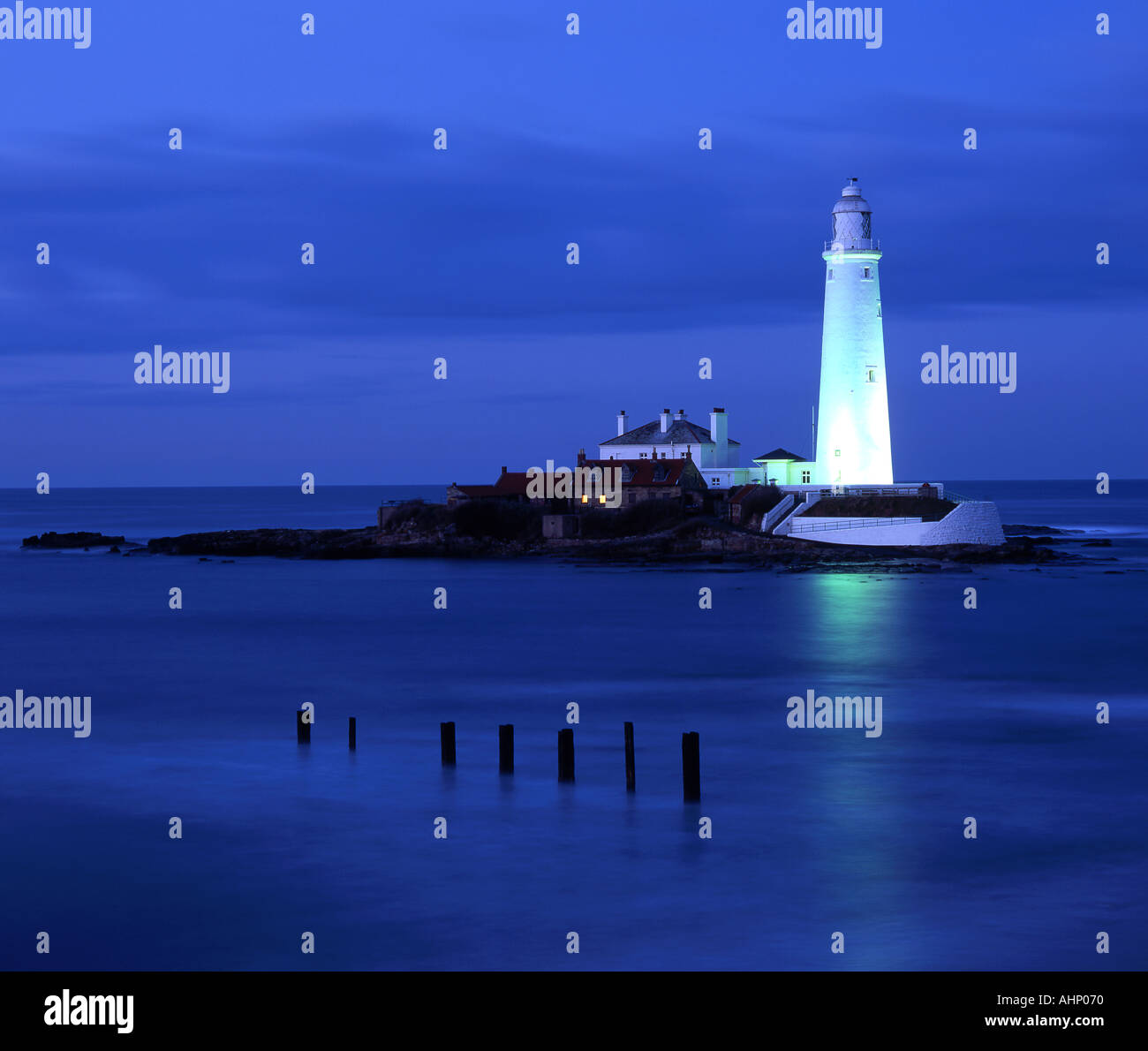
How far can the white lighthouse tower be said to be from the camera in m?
48.8

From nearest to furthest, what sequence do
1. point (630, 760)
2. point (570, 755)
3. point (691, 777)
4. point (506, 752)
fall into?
point (691, 777) < point (630, 760) < point (570, 755) < point (506, 752)

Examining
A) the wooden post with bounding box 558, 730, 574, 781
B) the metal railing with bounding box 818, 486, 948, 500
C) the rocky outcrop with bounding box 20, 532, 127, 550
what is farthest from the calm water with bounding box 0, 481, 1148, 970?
the rocky outcrop with bounding box 20, 532, 127, 550

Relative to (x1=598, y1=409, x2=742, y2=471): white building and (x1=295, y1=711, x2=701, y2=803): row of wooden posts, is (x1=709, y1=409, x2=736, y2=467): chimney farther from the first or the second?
(x1=295, y1=711, x2=701, y2=803): row of wooden posts

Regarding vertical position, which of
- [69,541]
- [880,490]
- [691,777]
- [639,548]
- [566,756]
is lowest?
[691,777]

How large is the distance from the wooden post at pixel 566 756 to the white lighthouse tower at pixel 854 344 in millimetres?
34186

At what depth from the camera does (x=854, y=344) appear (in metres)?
49.0

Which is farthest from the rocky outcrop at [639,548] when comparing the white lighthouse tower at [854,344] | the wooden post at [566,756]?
the wooden post at [566,756]

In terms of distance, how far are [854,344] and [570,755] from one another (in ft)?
113

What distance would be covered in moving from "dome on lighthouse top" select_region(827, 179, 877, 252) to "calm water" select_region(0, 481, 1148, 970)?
17378 mm

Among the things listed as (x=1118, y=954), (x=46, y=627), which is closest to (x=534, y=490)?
(x=46, y=627)

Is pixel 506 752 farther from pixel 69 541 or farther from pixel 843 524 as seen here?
pixel 69 541

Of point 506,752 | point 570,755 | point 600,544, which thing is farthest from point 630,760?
point 600,544

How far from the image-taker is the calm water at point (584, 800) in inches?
479

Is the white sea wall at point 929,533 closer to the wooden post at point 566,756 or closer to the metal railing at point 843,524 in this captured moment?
the metal railing at point 843,524
